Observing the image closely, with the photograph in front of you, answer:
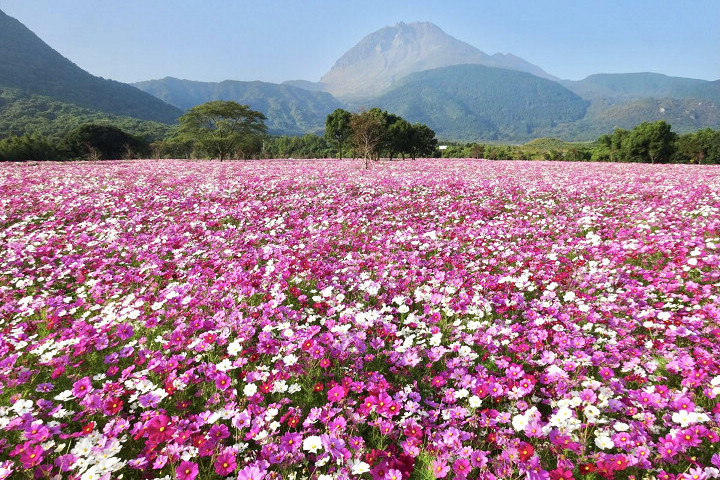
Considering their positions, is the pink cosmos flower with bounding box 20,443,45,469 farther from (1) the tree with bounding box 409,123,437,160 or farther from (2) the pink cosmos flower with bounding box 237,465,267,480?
(1) the tree with bounding box 409,123,437,160

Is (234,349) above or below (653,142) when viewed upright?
below

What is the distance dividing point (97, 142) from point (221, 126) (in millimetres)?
30908

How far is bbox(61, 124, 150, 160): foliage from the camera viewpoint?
64688mm

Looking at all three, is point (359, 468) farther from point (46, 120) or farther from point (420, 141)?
point (46, 120)

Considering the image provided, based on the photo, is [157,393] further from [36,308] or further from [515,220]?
[515,220]

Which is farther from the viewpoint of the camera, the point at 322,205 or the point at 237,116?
the point at 237,116

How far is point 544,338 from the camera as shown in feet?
12.8

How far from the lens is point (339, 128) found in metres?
59.1

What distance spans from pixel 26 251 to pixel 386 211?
8915 mm

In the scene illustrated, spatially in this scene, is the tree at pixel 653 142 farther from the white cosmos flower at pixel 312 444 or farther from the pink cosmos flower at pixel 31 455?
the pink cosmos flower at pixel 31 455

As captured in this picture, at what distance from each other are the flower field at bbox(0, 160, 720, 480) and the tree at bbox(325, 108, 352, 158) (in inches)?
2099

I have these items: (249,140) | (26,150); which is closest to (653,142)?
(249,140)

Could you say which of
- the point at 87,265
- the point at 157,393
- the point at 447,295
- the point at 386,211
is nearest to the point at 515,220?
the point at 386,211

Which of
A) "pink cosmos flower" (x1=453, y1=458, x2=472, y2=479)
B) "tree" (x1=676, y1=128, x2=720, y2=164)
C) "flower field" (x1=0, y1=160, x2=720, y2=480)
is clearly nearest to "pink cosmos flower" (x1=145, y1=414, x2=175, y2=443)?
"flower field" (x1=0, y1=160, x2=720, y2=480)
